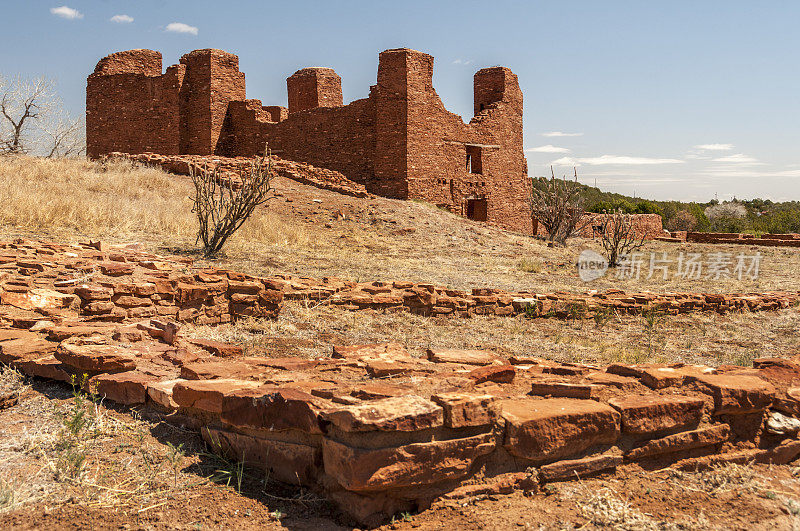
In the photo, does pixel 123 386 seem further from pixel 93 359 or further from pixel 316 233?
pixel 316 233

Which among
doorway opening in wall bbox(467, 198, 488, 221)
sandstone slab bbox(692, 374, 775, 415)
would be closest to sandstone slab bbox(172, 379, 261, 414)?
sandstone slab bbox(692, 374, 775, 415)

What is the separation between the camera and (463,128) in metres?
19.7

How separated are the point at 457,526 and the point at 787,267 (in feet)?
52.6

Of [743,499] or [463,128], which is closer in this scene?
[743,499]

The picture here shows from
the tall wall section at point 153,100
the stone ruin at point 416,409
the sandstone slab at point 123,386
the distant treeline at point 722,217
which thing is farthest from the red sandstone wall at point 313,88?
the sandstone slab at point 123,386

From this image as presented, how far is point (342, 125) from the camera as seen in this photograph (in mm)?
19078

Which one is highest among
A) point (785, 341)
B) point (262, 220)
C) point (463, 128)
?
point (463, 128)

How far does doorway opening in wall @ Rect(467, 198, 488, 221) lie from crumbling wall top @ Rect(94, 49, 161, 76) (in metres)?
11.7

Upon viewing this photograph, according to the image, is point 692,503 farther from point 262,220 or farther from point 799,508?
point 262,220

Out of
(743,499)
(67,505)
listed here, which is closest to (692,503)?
(743,499)

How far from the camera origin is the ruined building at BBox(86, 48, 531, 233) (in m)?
18.3

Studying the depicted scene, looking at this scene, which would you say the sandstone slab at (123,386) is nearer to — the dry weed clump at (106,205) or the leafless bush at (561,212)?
the dry weed clump at (106,205)

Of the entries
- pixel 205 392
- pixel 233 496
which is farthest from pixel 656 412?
pixel 205 392

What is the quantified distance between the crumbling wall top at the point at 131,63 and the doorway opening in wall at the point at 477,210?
1169 centimetres
